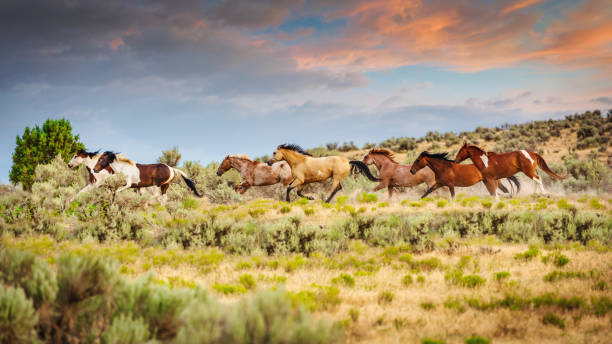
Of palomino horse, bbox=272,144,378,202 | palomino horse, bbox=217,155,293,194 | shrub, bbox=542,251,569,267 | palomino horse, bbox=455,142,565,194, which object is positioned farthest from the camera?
palomino horse, bbox=217,155,293,194

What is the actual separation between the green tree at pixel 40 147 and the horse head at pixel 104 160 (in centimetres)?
2173

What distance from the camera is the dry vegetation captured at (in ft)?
12.4

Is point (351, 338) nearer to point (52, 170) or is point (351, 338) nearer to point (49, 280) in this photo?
point (49, 280)

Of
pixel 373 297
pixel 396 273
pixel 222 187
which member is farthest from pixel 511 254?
pixel 222 187

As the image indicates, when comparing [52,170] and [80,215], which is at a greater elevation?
[52,170]

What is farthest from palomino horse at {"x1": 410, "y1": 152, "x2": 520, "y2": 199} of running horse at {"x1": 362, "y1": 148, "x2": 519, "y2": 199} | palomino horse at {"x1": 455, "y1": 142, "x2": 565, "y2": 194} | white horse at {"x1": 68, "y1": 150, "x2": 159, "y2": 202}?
white horse at {"x1": 68, "y1": 150, "x2": 159, "y2": 202}

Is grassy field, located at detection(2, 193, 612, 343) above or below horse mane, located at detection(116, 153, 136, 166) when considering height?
below

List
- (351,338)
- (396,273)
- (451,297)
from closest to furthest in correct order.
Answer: (351,338) → (451,297) → (396,273)

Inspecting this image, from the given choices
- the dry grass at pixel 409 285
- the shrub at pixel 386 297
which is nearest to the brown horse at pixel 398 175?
the dry grass at pixel 409 285

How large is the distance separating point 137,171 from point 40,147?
24103 mm

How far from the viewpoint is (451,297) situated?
20.4 ft

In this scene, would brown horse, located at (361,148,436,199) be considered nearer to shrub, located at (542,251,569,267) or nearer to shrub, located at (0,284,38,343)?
shrub, located at (542,251,569,267)

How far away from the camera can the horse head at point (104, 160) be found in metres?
15.2

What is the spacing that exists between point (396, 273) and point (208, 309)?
5.18 meters
